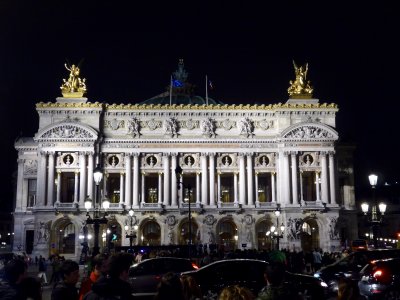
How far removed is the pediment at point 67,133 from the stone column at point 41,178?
2290mm

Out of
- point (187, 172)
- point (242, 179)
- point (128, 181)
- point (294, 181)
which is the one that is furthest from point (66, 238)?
point (294, 181)

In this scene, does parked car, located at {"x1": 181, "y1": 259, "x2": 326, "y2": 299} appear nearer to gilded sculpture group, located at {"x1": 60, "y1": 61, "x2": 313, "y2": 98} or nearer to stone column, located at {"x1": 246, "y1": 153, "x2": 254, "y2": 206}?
stone column, located at {"x1": 246, "y1": 153, "x2": 254, "y2": 206}

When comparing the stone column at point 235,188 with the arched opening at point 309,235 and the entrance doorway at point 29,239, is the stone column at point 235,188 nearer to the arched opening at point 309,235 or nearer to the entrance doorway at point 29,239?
the arched opening at point 309,235

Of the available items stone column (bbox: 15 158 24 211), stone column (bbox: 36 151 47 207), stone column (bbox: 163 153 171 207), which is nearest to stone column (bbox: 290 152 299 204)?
stone column (bbox: 163 153 171 207)

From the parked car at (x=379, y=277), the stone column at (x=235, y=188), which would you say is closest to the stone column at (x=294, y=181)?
the stone column at (x=235, y=188)

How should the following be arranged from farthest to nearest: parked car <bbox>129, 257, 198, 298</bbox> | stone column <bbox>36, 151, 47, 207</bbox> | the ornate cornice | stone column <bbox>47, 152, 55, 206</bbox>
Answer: the ornate cornice < stone column <bbox>36, 151, 47, 207</bbox> < stone column <bbox>47, 152, 55, 206</bbox> < parked car <bbox>129, 257, 198, 298</bbox>

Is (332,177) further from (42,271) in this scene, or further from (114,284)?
(114,284)

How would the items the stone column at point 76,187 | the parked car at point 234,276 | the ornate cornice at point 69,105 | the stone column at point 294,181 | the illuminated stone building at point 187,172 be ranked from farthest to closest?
the ornate cornice at point 69,105 → the stone column at point 294,181 → the stone column at point 76,187 → the illuminated stone building at point 187,172 → the parked car at point 234,276

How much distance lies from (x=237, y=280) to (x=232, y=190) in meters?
56.6

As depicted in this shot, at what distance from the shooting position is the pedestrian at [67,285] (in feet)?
32.1

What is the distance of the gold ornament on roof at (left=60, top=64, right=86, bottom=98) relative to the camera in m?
76.1

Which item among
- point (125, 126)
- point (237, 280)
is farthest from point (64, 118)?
point (237, 280)

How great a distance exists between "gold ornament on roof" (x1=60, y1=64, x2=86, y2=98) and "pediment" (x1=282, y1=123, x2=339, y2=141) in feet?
90.8

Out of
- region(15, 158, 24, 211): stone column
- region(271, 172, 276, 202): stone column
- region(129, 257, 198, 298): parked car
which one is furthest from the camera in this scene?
region(15, 158, 24, 211): stone column
